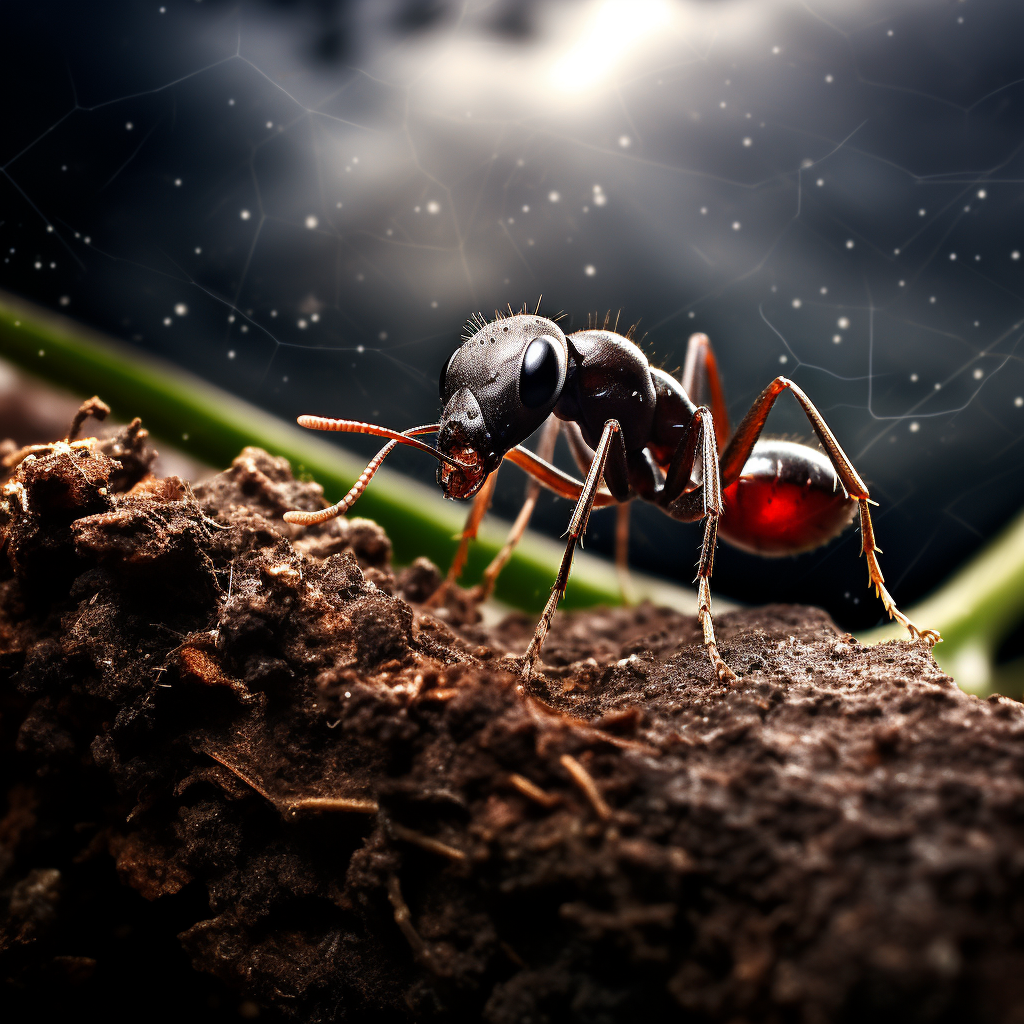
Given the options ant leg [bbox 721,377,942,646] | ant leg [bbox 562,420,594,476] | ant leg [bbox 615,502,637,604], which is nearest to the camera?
ant leg [bbox 721,377,942,646]

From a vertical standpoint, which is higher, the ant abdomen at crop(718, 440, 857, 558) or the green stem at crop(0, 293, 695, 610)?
the ant abdomen at crop(718, 440, 857, 558)

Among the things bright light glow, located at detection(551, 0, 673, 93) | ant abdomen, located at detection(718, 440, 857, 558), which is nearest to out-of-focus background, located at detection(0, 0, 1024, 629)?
bright light glow, located at detection(551, 0, 673, 93)

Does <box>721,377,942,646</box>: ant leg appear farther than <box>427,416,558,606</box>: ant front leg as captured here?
No

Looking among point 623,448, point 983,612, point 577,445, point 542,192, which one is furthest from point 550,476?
point 983,612

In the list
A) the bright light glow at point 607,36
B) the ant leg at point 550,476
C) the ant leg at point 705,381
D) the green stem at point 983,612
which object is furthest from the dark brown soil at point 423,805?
the bright light glow at point 607,36

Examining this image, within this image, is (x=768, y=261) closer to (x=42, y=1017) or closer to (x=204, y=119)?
(x=204, y=119)

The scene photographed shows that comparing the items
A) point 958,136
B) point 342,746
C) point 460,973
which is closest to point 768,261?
point 958,136

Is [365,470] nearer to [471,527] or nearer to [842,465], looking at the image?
[471,527]

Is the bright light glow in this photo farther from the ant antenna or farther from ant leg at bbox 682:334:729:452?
the ant antenna

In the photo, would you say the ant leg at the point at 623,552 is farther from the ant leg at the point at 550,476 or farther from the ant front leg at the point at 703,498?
the ant leg at the point at 550,476
